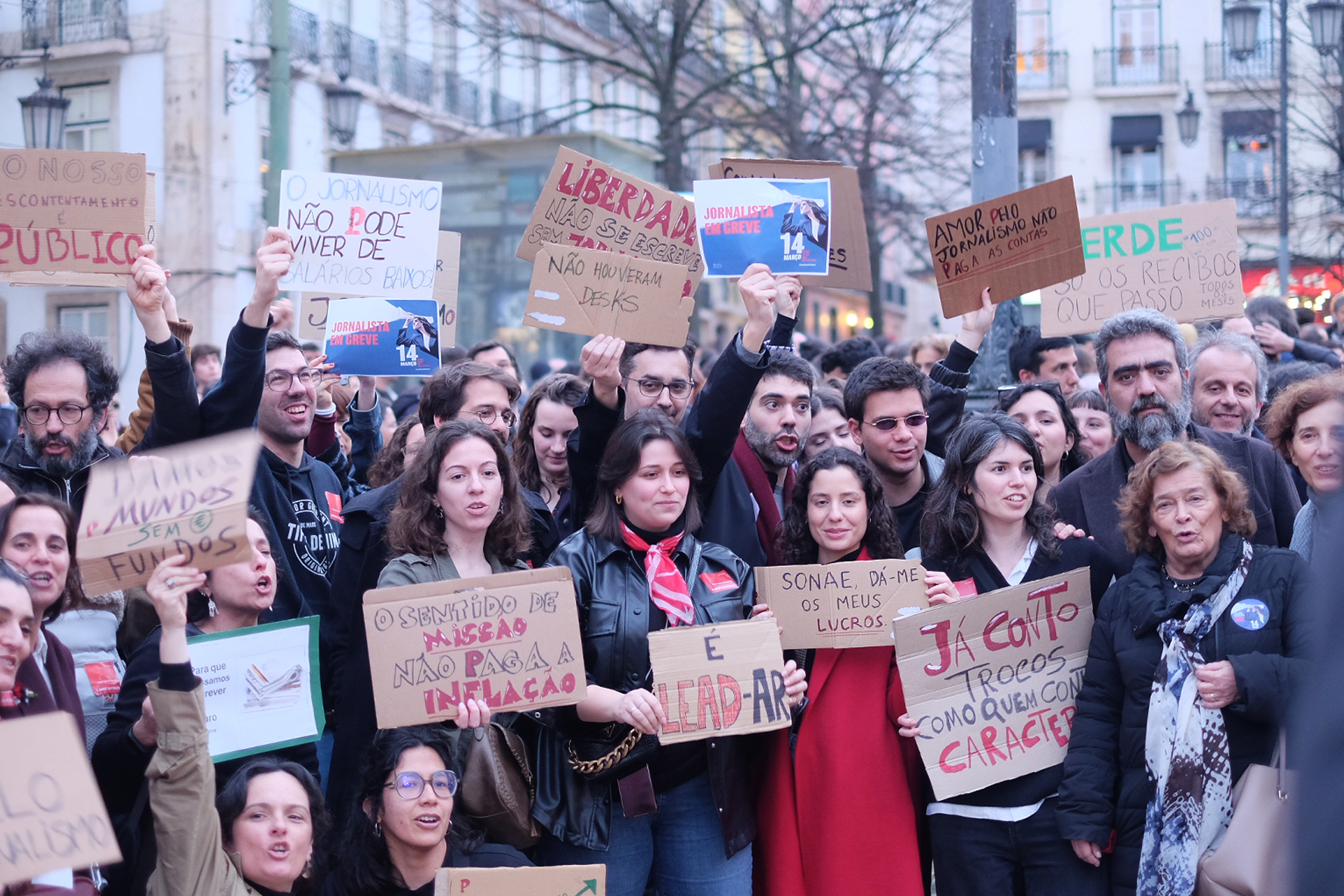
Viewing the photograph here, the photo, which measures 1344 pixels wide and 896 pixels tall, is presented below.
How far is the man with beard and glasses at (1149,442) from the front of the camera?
4336mm

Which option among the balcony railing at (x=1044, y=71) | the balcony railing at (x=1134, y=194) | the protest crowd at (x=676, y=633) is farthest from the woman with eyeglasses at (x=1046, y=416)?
the balcony railing at (x=1044, y=71)

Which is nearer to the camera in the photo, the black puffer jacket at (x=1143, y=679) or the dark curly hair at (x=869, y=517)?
the black puffer jacket at (x=1143, y=679)

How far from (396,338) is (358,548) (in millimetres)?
1629

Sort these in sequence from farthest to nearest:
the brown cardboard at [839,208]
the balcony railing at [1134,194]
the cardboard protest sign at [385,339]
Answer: the balcony railing at [1134,194], the cardboard protest sign at [385,339], the brown cardboard at [839,208]

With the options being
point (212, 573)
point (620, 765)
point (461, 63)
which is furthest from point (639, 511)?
point (461, 63)

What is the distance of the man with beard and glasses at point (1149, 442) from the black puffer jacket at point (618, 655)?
4.08 ft

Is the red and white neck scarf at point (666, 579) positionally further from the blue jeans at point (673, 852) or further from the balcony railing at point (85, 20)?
the balcony railing at point (85, 20)

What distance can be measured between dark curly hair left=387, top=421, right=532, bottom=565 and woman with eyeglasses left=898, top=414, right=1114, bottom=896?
1273 millimetres

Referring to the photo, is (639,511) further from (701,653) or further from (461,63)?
(461,63)

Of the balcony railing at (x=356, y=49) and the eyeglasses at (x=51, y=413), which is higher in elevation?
the balcony railing at (x=356, y=49)

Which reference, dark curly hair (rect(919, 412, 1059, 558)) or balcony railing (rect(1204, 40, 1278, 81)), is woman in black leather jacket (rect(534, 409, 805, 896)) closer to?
dark curly hair (rect(919, 412, 1059, 558))

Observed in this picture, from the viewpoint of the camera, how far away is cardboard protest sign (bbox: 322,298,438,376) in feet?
18.2

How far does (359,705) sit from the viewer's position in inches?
155

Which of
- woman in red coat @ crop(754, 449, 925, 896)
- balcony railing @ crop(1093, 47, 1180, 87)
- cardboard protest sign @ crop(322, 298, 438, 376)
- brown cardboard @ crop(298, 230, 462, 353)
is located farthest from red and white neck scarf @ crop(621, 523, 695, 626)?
balcony railing @ crop(1093, 47, 1180, 87)
